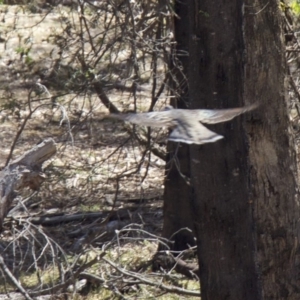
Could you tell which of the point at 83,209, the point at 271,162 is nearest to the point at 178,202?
the point at 83,209

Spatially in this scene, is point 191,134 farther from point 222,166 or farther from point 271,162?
point 271,162

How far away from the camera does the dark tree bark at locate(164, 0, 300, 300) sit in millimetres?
5598

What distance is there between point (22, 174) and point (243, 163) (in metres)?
1.65

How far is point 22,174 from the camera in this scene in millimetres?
4676

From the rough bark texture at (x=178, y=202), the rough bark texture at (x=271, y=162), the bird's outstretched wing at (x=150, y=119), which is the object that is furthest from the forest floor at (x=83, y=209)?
the rough bark texture at (x=271, y=162)

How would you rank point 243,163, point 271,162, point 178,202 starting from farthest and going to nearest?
point 178,202, point 271,162, point 243,163

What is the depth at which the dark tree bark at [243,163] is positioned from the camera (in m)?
5.60

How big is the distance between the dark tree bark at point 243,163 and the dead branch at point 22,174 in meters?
1.31

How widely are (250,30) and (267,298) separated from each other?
6.34ft

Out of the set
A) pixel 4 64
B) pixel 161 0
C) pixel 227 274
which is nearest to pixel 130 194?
pixel 161 0

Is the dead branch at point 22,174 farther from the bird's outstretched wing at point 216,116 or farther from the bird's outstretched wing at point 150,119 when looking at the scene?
the bird's outstretched wing at point 216,116

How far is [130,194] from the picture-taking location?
9516 millimetres

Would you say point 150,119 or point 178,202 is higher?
point 150,119

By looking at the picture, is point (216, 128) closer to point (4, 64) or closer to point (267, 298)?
point (267, 298)
